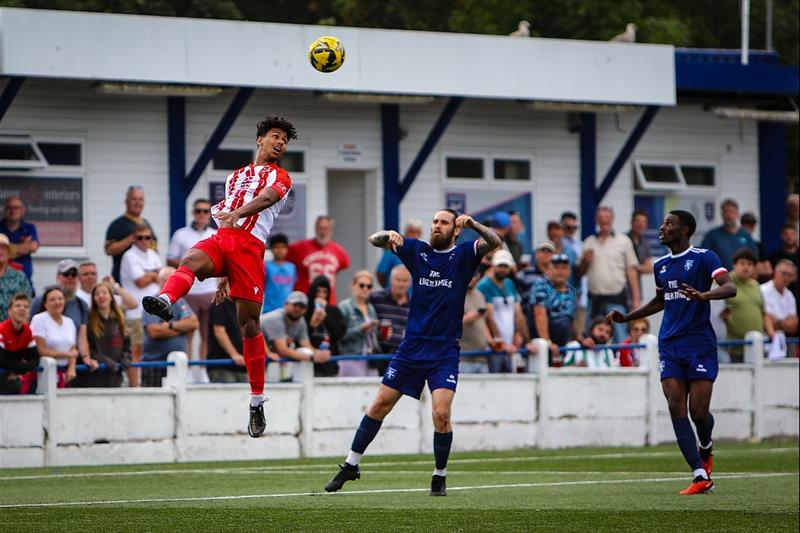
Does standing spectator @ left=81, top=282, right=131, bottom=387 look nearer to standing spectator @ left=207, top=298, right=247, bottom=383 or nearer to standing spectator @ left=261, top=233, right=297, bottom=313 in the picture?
standing spectator @ left=207, top=298, right=247, bottom=383

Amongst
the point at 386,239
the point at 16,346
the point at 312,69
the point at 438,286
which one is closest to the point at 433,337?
the point at 438,286

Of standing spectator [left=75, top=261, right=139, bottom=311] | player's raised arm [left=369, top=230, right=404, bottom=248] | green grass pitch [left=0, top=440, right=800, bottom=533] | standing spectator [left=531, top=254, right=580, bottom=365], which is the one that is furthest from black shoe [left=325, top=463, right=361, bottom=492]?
standing spectator [left=531, top=254, right=580, bottom=365]

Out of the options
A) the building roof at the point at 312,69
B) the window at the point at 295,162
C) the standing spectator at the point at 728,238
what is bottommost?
the standing spectator at the point at 728,238

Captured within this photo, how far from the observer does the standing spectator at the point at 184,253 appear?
65.0ft

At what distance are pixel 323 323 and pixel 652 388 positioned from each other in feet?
15.8

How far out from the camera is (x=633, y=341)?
73.7ft

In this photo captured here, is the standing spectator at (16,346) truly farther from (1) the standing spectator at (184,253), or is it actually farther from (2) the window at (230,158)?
(2) the window at (230,158)

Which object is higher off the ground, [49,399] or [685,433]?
[49,399]

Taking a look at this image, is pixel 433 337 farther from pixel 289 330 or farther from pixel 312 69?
pixel 312 69

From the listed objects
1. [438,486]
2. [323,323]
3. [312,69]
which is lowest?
[438,486]

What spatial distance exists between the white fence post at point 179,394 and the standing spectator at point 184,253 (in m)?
1.23

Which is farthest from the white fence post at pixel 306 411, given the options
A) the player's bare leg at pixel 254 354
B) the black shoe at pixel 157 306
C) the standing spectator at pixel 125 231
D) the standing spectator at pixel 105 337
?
the black shoe at pixel 157 306

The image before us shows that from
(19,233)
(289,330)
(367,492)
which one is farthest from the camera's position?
(19,233)

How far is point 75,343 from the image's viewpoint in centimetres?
1792
